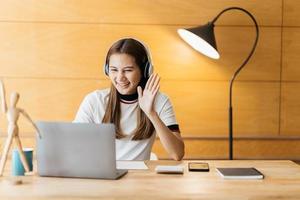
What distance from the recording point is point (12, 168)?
1827mm

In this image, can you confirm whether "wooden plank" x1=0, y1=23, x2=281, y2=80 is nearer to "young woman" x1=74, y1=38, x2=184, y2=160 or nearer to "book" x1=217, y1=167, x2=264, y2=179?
"young woman" x1=74, y1=38, x2=184, y2=160

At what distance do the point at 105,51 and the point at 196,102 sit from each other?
74 cm

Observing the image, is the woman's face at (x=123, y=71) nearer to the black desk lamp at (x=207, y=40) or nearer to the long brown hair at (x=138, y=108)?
the long brown hair at (x=138, y=108)

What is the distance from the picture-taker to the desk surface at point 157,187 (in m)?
1.53

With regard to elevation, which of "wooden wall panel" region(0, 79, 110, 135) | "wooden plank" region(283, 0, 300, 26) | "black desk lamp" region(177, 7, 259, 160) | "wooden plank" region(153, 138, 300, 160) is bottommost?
"wooden plank" region(153, 138, 300, 160)

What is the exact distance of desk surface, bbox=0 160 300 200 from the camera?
153 cm

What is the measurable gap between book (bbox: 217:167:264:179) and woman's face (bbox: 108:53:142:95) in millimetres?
696

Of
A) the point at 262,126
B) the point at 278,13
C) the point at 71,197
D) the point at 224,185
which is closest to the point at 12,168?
the point at 71,197

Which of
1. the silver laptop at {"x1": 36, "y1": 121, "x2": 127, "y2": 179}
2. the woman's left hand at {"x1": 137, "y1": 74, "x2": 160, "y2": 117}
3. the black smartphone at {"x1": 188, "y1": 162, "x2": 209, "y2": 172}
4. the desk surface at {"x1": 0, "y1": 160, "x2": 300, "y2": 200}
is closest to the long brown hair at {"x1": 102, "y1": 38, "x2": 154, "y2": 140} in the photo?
the woman's left hand at {"x1": 137, "y1": 74, "x2": 160, "y2": 117}

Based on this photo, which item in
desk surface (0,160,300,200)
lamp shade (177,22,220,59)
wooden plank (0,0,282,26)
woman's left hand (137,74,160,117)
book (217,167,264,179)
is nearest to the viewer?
desk surface (0,160,300,200)

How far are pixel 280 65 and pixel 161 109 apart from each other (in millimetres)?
1211

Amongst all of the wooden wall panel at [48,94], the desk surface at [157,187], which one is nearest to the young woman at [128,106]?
the desk surface at [157,187]

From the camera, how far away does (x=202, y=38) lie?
2848 millimetres

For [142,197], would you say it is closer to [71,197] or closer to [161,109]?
[71,197]
